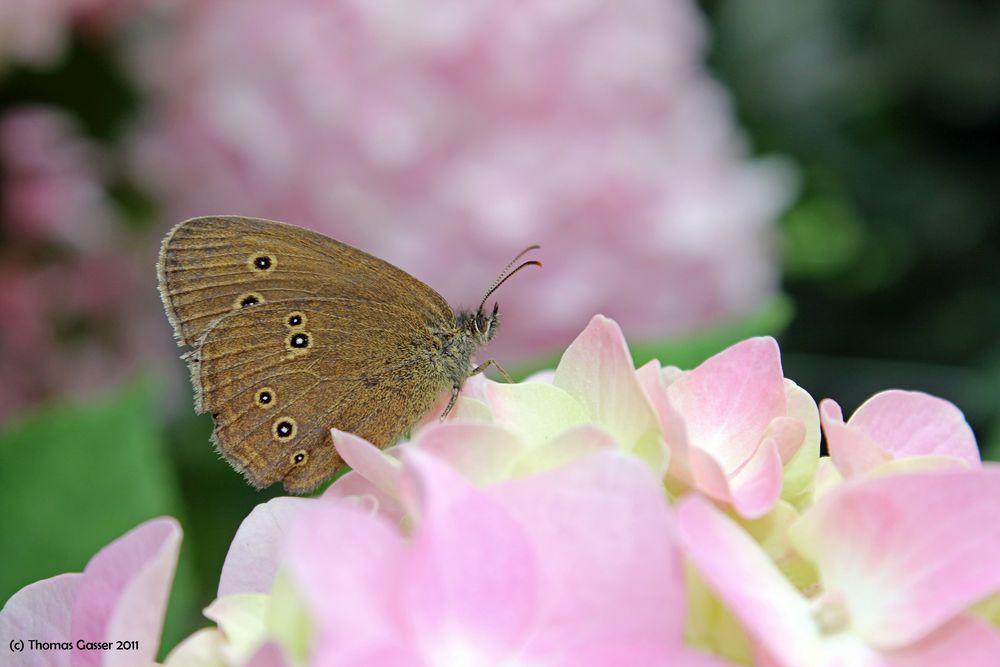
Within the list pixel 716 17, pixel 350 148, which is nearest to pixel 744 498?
pixel 350 148

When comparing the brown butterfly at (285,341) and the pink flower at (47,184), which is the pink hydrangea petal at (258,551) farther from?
the pink flower at (47,184)

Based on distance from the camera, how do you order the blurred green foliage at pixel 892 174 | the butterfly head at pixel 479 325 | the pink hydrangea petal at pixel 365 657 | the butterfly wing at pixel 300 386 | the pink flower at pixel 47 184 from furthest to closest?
the blurred green foliage at pixel 892 174 < the pink flower at pixel 47 184 < the butterfly head at pixel 479 325 < the butterfly wing at pixel 300 386 < the pink hydrangea petal at pixel 365 657

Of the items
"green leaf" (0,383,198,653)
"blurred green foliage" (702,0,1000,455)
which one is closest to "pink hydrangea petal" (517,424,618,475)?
"green leaf" (0,383,198,653)

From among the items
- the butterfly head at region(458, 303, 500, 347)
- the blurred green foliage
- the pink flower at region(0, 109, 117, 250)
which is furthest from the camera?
the blurred green foliage

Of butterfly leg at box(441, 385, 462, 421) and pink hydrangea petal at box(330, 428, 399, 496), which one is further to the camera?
butterfly leg at box(441, 385, 462, 421)

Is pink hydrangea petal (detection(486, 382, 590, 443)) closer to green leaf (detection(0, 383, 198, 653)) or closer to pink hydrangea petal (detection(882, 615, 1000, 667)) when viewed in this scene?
pink hydrangea petal (detection(882, 615, 1000, 667))

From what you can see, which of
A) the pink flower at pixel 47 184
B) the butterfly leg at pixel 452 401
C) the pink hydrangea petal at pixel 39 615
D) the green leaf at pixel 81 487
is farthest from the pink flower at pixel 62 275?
the pink hydrangea petal at pixel 39 615

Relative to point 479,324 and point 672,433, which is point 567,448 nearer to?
point 672,433
